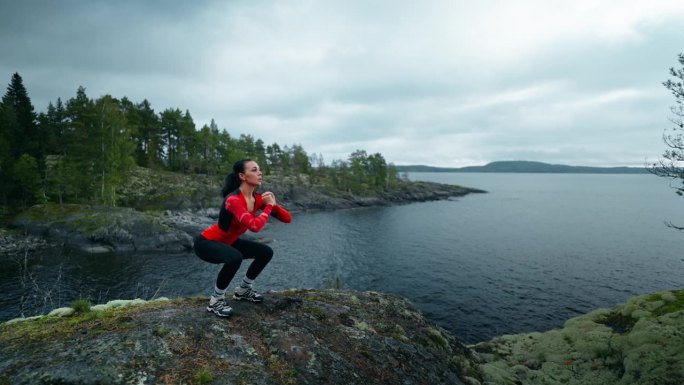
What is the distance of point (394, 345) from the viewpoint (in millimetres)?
8281

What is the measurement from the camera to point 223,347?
6215mm

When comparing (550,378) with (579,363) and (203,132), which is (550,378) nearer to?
(579,363)

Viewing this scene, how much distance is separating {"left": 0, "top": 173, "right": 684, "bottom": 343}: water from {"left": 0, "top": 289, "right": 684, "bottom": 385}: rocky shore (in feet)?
22.8

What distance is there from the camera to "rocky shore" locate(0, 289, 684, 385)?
5.29m

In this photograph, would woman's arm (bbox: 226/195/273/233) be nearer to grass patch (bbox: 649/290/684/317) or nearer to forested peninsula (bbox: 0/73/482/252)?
grass patch (bbox: 649/290/684/317)

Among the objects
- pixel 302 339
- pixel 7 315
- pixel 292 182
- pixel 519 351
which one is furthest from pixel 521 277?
pixel 292 182

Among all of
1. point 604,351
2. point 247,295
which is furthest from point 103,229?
point 604,351

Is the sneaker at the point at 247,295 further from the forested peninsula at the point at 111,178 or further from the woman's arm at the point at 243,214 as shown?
the forested peninsula at the point at 111,178

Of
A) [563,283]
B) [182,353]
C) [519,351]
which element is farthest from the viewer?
[563,283]

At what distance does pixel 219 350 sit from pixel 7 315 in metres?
25.5

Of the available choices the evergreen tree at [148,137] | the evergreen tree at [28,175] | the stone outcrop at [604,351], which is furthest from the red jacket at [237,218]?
the evergreen tree at [148,137]

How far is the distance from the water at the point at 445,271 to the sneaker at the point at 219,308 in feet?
23.0

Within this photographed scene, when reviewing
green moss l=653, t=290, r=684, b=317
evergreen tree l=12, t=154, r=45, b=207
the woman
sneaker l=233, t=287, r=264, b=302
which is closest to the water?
sneaker l=233, t=287, r=264, b=302

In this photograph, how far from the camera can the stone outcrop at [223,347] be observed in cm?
A: 516
